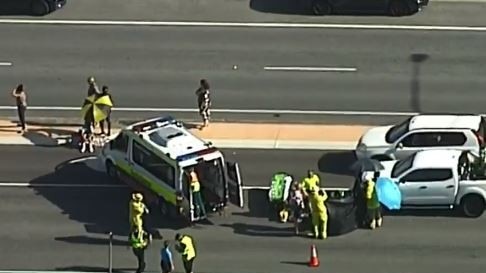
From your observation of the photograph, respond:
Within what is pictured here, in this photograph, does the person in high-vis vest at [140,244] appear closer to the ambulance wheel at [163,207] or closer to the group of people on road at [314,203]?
the ambulance wheel at [163,207]

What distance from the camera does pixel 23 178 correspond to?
142ft

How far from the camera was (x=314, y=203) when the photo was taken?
39375 millimetres

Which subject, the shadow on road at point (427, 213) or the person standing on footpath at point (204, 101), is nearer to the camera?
the shadow on road at point (427, 213)

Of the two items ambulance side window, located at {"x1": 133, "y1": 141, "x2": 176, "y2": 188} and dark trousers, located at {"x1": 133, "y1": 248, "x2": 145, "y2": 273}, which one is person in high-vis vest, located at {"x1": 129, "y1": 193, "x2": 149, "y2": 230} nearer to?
dark trousers, located at {"x1": 133, "y1": 248, "x2": 145, "y2": 273}

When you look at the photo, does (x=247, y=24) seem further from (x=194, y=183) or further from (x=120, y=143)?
Result: (x=194, y=183)

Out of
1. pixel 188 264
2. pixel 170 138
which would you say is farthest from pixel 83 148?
pixel 188 264

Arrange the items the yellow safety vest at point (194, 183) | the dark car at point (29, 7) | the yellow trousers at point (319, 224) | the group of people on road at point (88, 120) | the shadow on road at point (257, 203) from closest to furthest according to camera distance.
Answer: the yellow trousers at point (319, 224) → the yellow safety vest at point (194, 183) → the shadow on road at point (257, 203) → the group of people on road at point (88, 120) → the dark car at point (29, 7)

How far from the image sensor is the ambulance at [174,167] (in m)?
40.0

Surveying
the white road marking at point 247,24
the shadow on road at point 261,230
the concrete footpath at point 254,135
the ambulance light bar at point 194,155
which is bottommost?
the shadow on road at point 261,230

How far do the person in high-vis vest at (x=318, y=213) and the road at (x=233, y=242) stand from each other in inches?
12.8

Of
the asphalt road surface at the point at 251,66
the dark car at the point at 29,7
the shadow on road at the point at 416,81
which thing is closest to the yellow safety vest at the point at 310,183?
the asphalt road surface at the point at 251,66

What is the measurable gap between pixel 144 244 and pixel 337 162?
8.12 m

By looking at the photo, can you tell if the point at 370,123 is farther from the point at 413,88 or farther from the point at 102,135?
the point at 102,135

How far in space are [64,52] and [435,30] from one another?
39.5 feet
